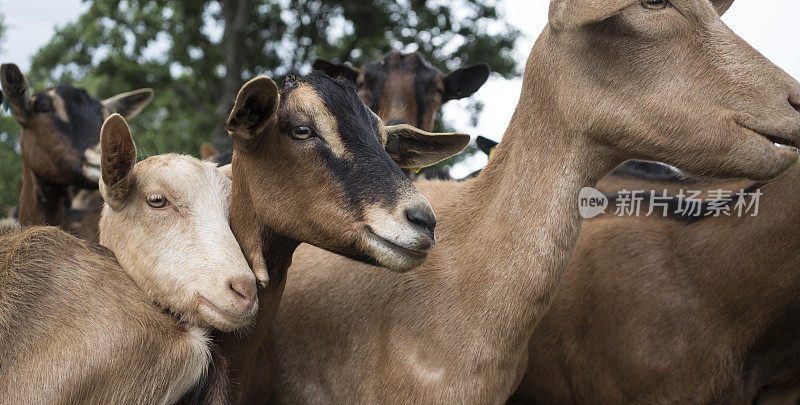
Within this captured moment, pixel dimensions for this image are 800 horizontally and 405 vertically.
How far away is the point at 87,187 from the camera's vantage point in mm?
6184

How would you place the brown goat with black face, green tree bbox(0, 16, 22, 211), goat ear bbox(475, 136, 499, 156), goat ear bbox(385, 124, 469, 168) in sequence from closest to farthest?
goat ear bbox(385, 124, 469, 168) < the brown goat with black face < goat ear bbox(475, 136, 499, 156) < green tree bbox(0, 16, 22, 211)

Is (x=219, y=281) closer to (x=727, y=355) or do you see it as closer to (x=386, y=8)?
(x=727, y=355)

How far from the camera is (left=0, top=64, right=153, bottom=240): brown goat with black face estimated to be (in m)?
6.02

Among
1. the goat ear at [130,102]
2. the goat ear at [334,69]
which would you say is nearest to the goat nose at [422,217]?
the goat ear at [334,69]

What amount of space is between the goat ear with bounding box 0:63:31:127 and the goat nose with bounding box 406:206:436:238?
4.72 metres

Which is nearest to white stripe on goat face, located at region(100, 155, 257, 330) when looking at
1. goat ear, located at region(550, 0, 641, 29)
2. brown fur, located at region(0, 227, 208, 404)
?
brown fur, located at region(0, 227, 208, 404)

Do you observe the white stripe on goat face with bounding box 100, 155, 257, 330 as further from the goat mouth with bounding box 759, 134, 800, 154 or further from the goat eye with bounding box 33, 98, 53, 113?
the goat eye with bounding box 33, 98, 53, 113

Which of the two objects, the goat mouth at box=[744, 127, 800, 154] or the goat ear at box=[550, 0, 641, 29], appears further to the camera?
the goat mouth at box=[744, 127, 800, 154]

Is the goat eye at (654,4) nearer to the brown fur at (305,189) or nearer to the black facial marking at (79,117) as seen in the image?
the brown fur at (305,189)

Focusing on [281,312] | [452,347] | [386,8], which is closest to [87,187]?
[281,312]

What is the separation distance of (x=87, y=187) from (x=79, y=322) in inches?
142

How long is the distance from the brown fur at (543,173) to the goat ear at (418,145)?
0.86ft

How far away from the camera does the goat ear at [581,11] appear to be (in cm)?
295

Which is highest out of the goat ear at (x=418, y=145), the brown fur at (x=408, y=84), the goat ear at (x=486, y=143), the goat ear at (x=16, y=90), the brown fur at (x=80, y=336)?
the goat ear at (x=418, y=145)
